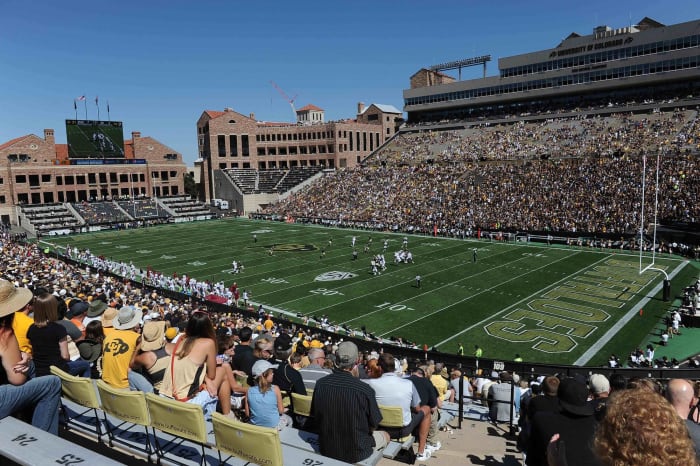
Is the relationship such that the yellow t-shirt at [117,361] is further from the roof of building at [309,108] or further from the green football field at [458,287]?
the roof of building at [309,108]

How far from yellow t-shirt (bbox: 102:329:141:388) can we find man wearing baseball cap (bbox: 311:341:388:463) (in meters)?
2.52

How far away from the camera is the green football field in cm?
1998

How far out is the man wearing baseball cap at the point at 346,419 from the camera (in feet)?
14.5

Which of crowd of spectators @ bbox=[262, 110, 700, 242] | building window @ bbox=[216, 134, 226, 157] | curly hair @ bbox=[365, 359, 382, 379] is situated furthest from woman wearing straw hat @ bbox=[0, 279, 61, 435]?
building window @ bbox=[216, 134, 226, 157]

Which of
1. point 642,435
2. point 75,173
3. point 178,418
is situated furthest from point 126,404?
point 75,173

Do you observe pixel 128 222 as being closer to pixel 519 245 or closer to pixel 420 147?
pixel 420 147

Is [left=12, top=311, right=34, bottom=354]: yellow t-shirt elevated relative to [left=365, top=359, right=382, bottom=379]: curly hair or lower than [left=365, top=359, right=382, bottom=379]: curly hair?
elevated

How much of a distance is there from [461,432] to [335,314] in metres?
15.9

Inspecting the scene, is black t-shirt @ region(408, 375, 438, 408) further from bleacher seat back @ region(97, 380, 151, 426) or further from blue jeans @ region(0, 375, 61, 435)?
blue jeans @ region(0, 375, 61, 435)

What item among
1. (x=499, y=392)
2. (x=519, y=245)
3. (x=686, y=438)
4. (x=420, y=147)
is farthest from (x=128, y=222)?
(x=686, y=438)

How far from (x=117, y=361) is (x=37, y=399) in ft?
6.87

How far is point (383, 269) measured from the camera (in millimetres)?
31625

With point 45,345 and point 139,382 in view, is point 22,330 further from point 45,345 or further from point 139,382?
point 139,382

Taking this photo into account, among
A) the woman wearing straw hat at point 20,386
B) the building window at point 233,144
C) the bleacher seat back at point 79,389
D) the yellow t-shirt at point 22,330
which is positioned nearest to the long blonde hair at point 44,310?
the yellow t-shirt at point 22,330
